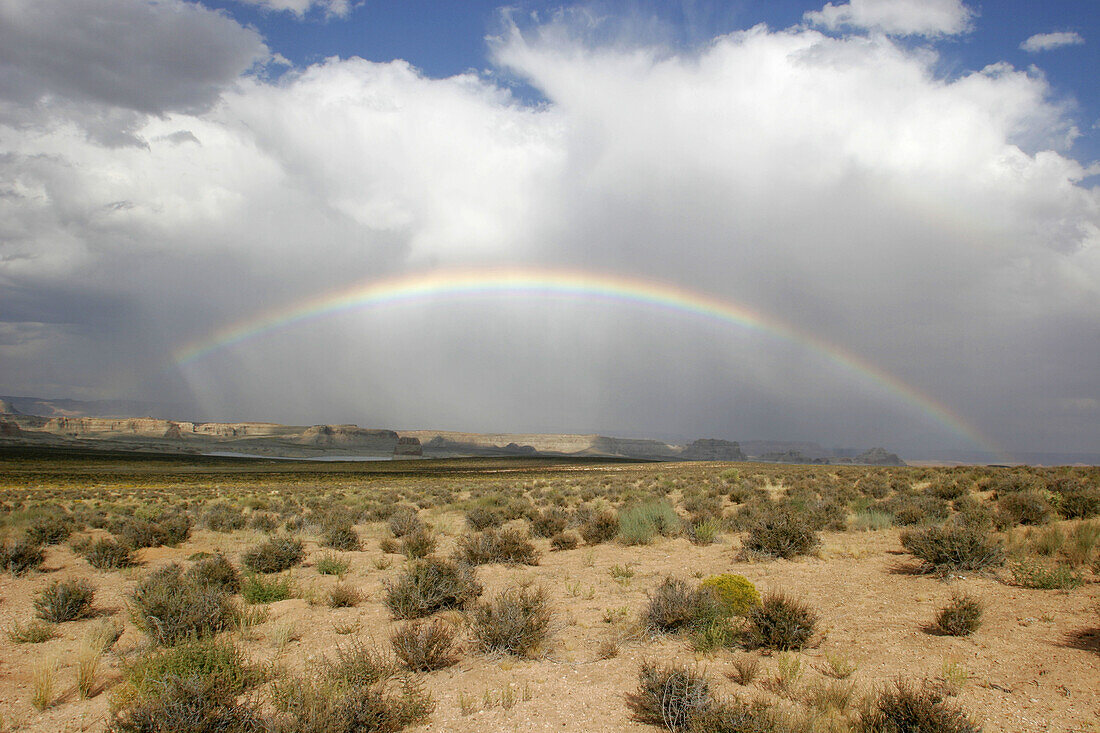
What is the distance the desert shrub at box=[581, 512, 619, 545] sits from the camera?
576 inches

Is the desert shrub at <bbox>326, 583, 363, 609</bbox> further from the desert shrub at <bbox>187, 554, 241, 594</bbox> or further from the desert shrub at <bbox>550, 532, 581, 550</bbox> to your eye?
the desert shrub at <bbox>550, 532, 581, 550</bbox>

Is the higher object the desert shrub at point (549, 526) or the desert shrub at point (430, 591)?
the desert shrub at point (430, 591)

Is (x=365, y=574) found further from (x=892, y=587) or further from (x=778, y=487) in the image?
(x=778, y=487)

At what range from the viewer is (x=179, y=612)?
7.56 meters

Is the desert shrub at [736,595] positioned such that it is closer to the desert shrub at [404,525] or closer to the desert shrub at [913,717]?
the desert shrub at [913,717]

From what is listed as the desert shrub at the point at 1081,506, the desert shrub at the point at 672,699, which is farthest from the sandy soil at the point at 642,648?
the desert shrub at the point at 1081,506

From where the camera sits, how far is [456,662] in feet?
21.8

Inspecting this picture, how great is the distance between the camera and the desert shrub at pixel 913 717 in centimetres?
426

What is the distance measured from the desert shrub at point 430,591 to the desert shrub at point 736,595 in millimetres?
3868

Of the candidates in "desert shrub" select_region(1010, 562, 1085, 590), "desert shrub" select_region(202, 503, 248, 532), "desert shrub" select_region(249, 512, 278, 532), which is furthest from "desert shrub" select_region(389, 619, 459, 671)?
"desert shrub" select_region(202, 503, 248, 532)

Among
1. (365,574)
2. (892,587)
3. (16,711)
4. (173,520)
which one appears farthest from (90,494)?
(892,587)

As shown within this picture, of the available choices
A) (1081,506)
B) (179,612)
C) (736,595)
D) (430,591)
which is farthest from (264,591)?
(1081,506)

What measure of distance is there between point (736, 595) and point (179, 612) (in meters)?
7.72

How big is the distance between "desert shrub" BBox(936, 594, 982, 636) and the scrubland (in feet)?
0.07
